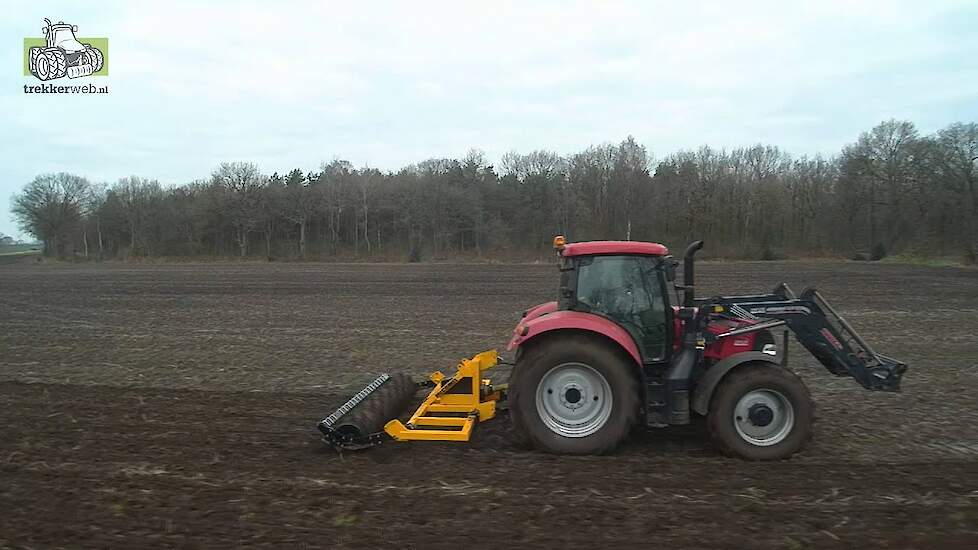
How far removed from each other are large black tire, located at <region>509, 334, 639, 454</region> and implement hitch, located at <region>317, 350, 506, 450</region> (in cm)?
61

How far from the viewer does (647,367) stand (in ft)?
19.6

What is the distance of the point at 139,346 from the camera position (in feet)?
40.2

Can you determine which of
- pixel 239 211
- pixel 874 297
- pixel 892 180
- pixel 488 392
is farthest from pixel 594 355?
pixel 239 211

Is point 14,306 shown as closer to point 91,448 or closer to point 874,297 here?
point 91,448

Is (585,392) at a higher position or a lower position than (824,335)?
lower

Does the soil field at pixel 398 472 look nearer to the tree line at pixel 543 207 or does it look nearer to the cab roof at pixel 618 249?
the cab roof at pixel 618 249

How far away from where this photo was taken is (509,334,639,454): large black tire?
5.68 meters

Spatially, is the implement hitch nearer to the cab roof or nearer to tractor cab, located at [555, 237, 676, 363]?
tractor cab, located at [555, 237, 676, 363]

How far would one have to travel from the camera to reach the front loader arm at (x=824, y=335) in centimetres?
596

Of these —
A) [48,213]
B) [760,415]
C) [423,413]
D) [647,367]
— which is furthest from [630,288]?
[48,213]

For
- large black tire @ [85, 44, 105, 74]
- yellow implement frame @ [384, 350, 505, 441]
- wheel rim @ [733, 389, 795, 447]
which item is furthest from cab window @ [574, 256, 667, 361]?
large black tire @ [85, 44, 105, 74]

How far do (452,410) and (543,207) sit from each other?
54.2 metres

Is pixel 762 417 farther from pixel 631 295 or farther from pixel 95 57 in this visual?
pixel 95 57

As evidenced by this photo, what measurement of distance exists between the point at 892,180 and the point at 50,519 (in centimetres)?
6014
